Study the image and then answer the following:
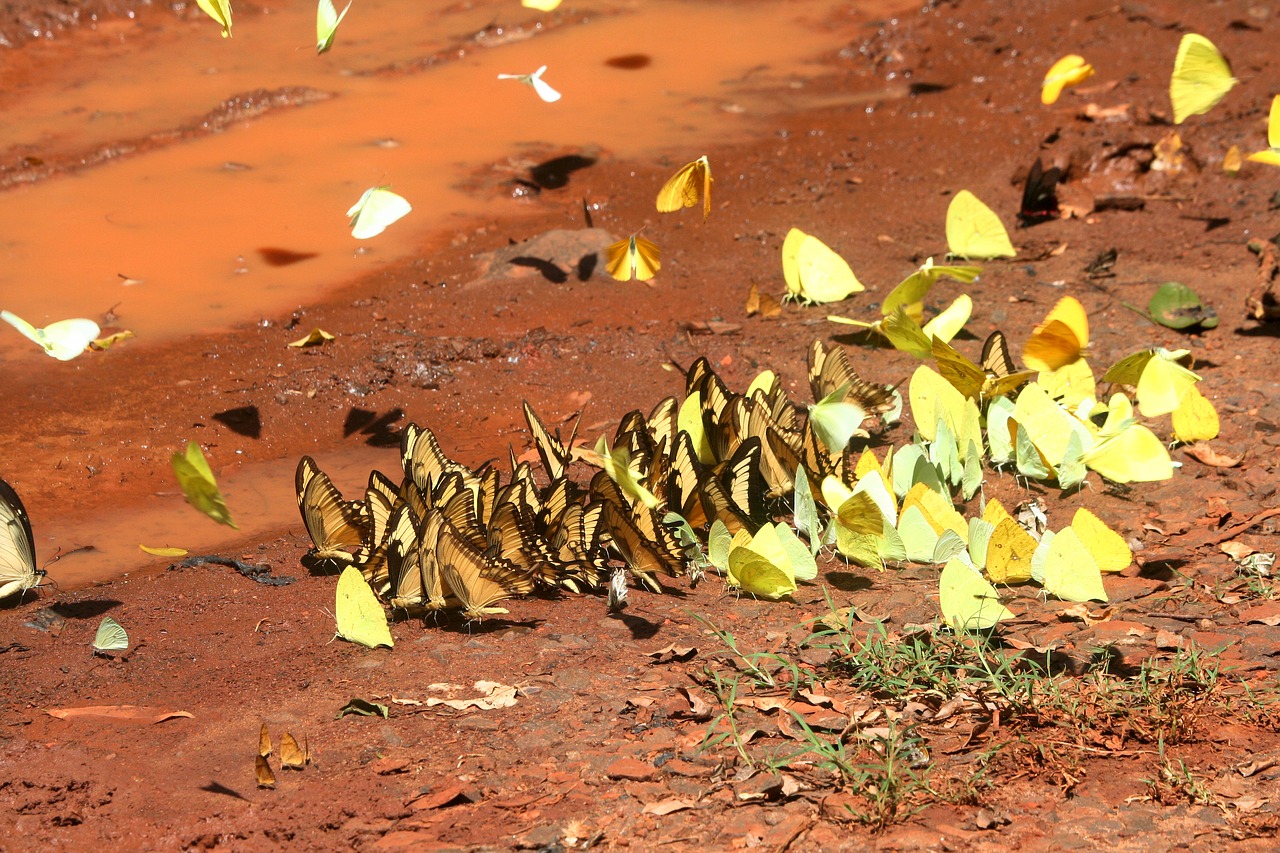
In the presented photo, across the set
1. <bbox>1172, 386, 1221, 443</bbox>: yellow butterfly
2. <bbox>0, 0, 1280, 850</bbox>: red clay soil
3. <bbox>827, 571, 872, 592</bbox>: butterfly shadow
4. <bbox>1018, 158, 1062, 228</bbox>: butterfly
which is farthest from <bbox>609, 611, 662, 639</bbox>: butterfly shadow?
<bbox>1018, 158, 1062, 228</bbox>: butterfly

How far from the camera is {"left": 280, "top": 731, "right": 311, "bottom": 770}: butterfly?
1982 mm

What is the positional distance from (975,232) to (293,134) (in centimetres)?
345

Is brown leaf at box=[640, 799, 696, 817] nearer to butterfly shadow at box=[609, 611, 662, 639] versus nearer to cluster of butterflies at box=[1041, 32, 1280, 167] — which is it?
butterfly shadow at box=[609, 611, 662, 639]

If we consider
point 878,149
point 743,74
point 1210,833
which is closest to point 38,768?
point 1210,833

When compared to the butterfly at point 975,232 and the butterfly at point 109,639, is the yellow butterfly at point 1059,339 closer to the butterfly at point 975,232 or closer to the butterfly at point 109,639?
the butterfly at point 975,232

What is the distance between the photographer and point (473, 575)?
239 centimetres

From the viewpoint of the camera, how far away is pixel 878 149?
18.7 feet

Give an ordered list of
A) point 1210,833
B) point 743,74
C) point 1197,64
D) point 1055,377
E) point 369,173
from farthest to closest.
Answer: point 743,74 → point 369,173 → point 1197,64 → point 1055,377 → point 1210,833

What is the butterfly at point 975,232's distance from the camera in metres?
4.29

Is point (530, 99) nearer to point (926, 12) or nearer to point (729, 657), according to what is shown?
point (926, 12)

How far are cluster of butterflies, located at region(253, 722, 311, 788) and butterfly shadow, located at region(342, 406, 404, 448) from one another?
1.57m

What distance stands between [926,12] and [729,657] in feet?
19.7

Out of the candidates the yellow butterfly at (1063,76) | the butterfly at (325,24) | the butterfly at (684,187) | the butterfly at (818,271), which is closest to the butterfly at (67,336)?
the butterfly at (325,24)

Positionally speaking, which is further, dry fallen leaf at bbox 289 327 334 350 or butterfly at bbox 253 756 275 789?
dry fallen leaf at bbox 289 327 334 350
